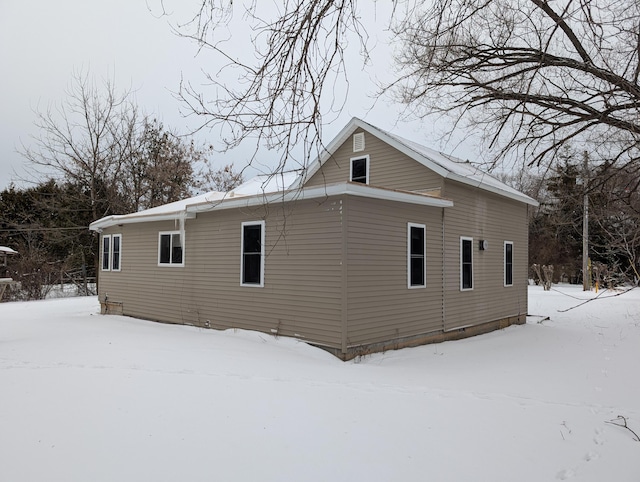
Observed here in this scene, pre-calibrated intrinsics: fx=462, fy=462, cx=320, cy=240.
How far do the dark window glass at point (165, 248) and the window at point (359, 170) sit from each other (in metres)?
5.15

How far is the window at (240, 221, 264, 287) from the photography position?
380 inches

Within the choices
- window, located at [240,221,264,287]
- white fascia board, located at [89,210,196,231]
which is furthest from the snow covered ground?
white fascia board, located at [89,210,196,231]

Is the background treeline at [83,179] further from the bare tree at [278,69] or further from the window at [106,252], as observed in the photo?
the bare tree at [278,69]

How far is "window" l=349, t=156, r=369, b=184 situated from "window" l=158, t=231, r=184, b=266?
488 cm

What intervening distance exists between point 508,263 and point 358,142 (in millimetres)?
5936

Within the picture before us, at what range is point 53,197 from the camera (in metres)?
25.8

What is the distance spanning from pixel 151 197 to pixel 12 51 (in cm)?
1804

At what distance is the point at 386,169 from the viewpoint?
1196 centimetres

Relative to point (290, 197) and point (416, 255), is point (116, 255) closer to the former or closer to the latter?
point (290, 197)

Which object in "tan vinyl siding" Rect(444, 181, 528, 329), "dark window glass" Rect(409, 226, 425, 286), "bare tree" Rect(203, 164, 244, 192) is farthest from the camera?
"bare tree" Rect(203, 164, 244, 192)

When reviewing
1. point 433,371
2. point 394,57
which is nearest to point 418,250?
point 433,371

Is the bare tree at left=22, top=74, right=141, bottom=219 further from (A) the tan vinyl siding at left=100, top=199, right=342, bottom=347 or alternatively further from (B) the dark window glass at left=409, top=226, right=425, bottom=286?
(B) the dark window glass at left=409, top=226, right=425, bottom=286

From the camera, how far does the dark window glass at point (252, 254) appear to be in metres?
9.73

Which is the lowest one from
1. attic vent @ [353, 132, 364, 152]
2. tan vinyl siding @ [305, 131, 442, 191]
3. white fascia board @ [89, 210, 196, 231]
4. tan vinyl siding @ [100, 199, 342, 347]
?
tan vinyl siding @ [100, 199, 342, 347]
